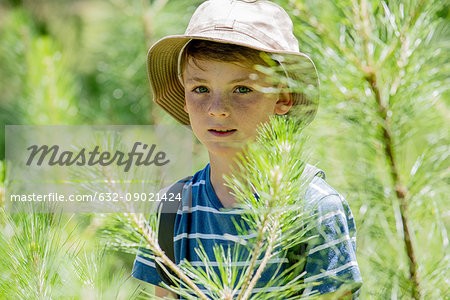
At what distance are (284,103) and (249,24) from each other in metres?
0.11

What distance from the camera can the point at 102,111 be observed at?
1.32 metres

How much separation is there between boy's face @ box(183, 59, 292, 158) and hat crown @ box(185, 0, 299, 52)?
34 millimetres

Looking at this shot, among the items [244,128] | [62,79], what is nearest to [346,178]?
[244,128]

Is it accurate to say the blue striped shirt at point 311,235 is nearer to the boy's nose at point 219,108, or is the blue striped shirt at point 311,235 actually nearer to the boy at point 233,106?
the boy at point 233,106

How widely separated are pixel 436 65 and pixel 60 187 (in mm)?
780

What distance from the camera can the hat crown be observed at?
0.60m

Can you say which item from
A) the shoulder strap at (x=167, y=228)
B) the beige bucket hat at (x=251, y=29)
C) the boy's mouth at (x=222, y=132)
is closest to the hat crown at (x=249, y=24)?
the beige bucket hat at (x=251, y=29)

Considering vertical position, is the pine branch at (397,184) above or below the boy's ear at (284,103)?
below

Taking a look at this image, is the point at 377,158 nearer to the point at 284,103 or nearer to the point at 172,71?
the point at 284,103

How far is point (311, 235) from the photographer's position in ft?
1.75

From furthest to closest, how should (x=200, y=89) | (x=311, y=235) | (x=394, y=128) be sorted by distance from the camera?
(x=200, y=89), (x=311, y=235), (x=394, y=128)

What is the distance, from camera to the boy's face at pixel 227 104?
1.96ft

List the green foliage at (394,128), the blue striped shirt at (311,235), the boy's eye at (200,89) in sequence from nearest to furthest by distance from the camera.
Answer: the green foliage at (394,128), the blue striped shirt at (311,235), the boy's eye at (200,89)

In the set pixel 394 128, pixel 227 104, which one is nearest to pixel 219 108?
pixel 227 104
